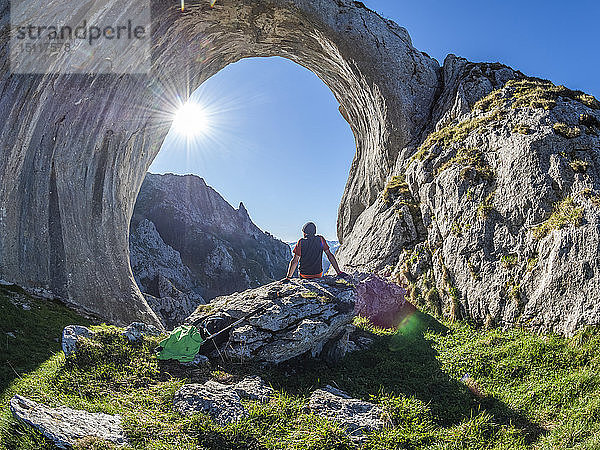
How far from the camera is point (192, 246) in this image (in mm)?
120000

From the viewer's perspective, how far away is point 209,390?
8016 millimetres

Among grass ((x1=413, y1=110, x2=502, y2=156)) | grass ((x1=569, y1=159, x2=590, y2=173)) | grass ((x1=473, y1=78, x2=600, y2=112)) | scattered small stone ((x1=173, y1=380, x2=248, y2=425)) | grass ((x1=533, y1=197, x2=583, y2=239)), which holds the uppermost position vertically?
grass ((x1=473, y1=78, x2=600, y2=112))

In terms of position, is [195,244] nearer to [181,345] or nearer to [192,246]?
[192,246]

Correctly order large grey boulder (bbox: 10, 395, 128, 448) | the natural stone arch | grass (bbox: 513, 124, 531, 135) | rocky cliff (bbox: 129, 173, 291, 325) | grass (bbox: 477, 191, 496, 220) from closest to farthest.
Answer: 1. large grey boulder (bbox: 10, 395, 128, 448)
2. grass (bbox: 477, 191, 496, 220)
3. grass (bbox: 513, 124, 531, 135)
4. the natural stone arch
5. rocky cliff (bbox: 129, 173, 291, 325)

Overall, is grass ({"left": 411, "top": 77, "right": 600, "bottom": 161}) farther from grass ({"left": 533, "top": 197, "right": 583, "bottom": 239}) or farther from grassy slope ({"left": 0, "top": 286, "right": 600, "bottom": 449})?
grassy slope ({"left": 0, "top": 286, "right": 600, "bottom": 449})

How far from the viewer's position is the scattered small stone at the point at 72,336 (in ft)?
30.0

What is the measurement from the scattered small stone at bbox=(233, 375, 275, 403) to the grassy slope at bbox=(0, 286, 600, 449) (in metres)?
0.26

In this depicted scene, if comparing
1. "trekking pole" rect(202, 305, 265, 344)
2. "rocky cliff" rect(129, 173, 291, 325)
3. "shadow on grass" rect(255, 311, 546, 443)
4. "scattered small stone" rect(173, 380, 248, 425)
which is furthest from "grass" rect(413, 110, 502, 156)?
"rocky cliff" rect(129, 173, 291, 325)

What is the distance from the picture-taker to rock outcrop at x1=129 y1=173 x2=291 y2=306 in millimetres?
86062

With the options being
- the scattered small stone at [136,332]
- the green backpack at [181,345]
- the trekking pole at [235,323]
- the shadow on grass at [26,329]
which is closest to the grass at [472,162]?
the trekking pole at [235,323]

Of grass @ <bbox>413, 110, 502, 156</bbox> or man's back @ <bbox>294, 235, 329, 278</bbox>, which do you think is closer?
man's back @ <bbox>294, 235, 329, 278</bbox>

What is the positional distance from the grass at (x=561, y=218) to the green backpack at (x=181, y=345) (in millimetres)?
12194

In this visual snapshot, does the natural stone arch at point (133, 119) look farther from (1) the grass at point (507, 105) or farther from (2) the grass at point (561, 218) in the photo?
(2) the grass at point (561, 218)

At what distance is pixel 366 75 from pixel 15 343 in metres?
24.0
